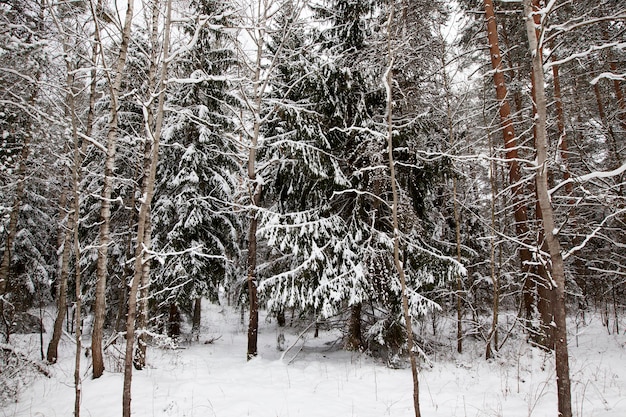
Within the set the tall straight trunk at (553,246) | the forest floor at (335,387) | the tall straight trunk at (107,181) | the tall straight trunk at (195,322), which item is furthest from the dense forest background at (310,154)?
the tall straight trunk at (553,246)

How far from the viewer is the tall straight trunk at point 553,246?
3887 mm

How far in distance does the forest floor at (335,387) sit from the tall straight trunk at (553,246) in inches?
57.0

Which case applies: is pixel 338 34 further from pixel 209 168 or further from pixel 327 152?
pixel 209 168

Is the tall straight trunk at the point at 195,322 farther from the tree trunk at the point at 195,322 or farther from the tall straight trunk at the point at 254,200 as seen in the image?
the tall straight trunk at the point at 254,200

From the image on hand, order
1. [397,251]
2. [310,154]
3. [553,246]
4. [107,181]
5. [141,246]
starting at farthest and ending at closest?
[310,154]
[107,181]
[397,251]
[141,246]
[553,246]

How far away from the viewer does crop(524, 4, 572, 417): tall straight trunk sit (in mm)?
3887

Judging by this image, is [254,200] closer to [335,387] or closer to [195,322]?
[335,387]

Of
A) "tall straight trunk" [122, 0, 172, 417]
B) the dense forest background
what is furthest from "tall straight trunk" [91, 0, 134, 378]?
"tall straight trunk" [122, 0, 172, 417]

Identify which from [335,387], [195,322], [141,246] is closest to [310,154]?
[141,246]

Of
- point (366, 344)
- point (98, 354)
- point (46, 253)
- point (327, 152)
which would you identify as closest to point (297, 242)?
point (327, 152)

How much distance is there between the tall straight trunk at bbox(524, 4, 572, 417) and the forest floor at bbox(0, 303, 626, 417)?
4.75ft

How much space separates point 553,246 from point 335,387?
502 centimetres

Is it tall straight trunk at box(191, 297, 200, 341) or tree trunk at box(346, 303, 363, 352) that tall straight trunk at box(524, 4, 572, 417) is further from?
tall straight trunk at box(191, 297, 200, 341)

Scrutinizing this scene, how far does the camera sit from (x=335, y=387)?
701 centimetres
